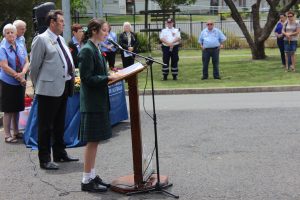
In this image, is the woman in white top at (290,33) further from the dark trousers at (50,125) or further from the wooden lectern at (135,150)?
the wooden lectern at (135,150)

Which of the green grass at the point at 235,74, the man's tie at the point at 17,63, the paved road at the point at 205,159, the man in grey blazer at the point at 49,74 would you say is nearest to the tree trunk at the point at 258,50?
the green grass at the point at 235,74

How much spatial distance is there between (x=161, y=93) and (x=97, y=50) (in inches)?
343

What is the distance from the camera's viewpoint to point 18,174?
706cm

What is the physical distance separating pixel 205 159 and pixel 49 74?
7.75 ft

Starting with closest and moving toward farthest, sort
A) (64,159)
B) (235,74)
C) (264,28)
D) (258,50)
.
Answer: (64,159), (235,74), (258,50), (264,28)

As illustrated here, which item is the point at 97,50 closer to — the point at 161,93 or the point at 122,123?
the point at 122,123

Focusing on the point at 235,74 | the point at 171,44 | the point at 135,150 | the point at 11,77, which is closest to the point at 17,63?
the point at 11,77

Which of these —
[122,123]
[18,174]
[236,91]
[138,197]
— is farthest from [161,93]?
[138,197]

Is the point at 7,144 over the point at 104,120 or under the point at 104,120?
under

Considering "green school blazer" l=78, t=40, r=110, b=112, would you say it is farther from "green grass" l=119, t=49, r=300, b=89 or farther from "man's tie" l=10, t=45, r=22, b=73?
"green grass" l=119, t=49, r=300, b=89

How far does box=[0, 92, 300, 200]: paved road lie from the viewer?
6.09 metres

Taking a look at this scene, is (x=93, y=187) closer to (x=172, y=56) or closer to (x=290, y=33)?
(x=172, y=56)

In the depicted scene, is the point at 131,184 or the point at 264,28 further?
the point at 264,28

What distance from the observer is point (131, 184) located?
6105 millimetres
